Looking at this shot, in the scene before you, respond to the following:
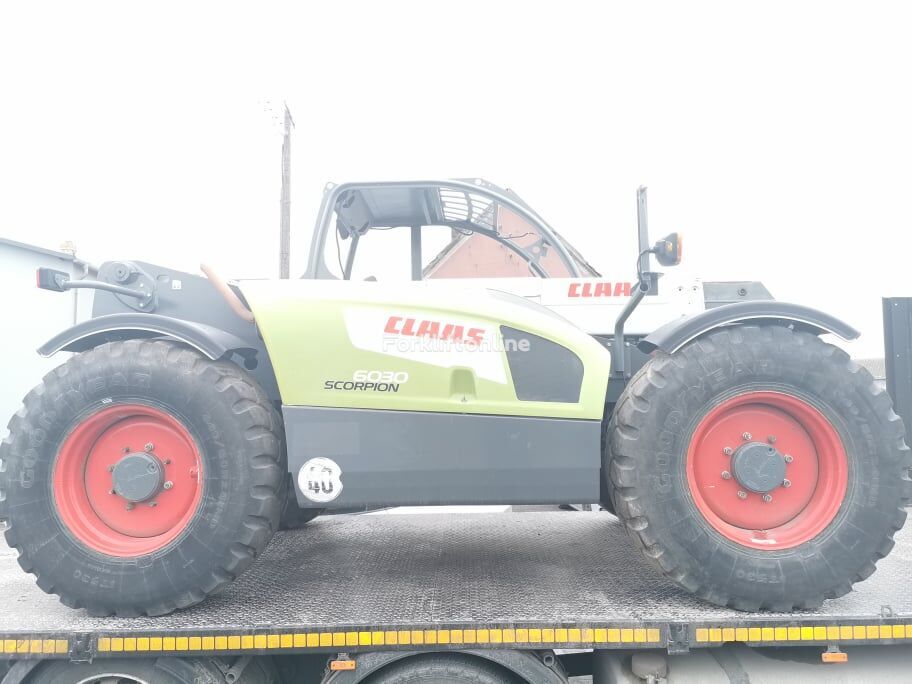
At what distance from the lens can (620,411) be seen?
295 centimetres

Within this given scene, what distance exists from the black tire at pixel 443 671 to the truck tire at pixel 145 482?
2.69 ft

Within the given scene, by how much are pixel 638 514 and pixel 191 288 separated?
250 centimetres

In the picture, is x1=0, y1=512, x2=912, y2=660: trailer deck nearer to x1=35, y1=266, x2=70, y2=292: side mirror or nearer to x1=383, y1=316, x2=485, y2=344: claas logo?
x1=383, y1=316, x2=485, y2=344: claas logo

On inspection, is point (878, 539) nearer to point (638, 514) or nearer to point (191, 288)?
point (638, 514)

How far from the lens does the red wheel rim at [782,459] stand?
9.48 feet

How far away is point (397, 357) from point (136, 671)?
1772mm

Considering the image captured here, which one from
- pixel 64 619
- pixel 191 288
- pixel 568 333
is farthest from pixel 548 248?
pixel 64 619

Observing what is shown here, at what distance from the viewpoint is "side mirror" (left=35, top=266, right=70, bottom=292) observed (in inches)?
117

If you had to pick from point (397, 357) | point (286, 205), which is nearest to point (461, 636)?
point (397, 357)

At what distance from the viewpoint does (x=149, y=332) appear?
308 centimetres

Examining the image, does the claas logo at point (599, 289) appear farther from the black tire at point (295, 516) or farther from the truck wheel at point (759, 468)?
the black tire at point (295, 516)

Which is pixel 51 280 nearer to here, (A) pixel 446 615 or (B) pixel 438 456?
(B) pixel 438 456

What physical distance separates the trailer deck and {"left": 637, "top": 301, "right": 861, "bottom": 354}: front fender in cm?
121

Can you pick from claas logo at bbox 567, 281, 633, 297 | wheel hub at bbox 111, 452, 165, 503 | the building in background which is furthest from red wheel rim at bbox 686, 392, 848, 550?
the building in background
